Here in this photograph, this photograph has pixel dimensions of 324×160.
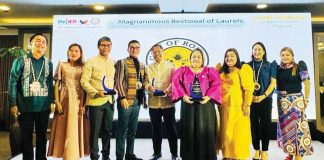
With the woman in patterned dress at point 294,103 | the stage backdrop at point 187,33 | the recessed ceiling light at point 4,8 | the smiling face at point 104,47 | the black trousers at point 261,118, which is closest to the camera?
the smiling face at point 104,47

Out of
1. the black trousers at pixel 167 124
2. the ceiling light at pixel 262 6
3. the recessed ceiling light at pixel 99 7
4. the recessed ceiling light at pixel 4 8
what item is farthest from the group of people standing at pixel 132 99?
the recessed ceiling light at pixel 4 8

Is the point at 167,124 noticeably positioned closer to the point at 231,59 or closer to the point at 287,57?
the point at 231,59

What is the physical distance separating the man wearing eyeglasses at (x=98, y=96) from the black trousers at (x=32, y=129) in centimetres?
48

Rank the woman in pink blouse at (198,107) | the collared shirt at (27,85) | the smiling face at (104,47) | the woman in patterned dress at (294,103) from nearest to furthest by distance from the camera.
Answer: the collared shirt at (27,85), the woman in pink blouse at (198,107), the smiling face at (104,47), the woman in patterned dress at (294,103)

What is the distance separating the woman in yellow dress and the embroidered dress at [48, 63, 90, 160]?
1592 millimetres

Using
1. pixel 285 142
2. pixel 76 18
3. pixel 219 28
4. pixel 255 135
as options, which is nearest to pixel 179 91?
pixel 255 135

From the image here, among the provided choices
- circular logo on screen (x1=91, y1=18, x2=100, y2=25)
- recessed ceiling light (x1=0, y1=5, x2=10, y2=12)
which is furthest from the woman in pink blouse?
recessed ceiling light (x1=0, y1=5, x2=10, y2=12)

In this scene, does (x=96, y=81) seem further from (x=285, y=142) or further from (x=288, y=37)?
(x=288, y=37)

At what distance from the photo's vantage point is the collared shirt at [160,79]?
3.48 m

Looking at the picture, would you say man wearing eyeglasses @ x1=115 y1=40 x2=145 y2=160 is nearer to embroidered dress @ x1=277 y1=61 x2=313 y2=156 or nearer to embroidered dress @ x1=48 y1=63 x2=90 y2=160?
embroidered dress @ x1=48 y1=63 x2=90 y2=160

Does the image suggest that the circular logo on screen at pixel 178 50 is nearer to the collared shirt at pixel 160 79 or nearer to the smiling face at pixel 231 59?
the collared shirt at pixel 160 79

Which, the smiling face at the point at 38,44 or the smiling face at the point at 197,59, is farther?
the smiling face at the point at 197,59

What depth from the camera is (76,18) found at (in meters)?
5.19

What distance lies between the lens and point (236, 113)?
3240 millimetres
